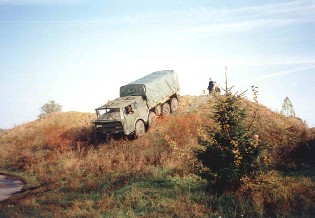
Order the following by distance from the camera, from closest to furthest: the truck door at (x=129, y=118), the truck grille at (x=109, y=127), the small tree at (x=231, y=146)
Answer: the small tree at (x=231, y=146), the truck grille at (x=109, y=127), the truck door at (x=129, y=118)

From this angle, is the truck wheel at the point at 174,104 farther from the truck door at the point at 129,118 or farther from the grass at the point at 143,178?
the truck door at the point at 129,118

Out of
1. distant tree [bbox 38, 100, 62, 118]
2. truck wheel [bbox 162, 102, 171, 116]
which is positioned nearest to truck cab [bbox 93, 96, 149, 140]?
truck wheel [bbox 162, 102, 171, 116]

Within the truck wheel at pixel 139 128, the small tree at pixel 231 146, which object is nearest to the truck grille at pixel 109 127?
the truck wheel at pixel 139 128

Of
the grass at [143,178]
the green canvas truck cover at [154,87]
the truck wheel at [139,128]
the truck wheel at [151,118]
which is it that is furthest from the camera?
the truck wheel at [151,118]

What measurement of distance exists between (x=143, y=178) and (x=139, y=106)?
286 inches

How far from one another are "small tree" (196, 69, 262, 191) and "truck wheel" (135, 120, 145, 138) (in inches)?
354

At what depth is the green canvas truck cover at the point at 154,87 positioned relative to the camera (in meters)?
19.3

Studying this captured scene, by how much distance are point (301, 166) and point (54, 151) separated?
14552 mm

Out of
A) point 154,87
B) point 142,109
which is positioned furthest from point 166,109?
point 142,109

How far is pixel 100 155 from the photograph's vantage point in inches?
638

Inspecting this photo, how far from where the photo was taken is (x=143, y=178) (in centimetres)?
1209

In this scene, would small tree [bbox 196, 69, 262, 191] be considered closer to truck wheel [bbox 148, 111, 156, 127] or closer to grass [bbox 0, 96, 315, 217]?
grass [bbox 0, 96, 315, 217]

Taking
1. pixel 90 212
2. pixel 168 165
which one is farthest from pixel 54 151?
pixel 90 212

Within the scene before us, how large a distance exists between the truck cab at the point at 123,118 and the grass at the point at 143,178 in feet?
2.65
